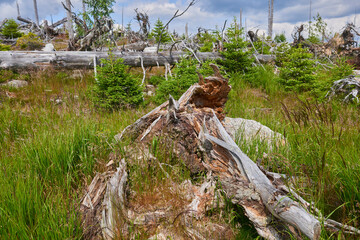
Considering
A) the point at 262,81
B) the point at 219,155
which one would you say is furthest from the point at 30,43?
the point at 219,155

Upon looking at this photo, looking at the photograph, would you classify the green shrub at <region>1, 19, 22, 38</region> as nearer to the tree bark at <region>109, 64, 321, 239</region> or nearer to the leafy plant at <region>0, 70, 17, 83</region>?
the leafy plant at <region>0, 70, 17, 83</region>

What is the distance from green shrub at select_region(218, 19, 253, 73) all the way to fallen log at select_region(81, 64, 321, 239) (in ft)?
16.3

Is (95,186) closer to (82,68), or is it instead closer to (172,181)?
(172,181)

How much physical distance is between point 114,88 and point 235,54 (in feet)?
15.7

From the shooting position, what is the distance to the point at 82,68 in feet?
29.1

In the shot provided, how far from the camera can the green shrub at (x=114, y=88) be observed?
20.0 ft

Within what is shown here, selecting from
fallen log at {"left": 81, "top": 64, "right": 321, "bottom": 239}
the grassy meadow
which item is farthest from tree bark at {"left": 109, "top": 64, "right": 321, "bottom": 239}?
the grassy meadow

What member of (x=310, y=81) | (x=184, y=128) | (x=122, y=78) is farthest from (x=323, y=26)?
(x=184, y=128)

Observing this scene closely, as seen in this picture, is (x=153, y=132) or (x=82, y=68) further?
(x=82, y=68)

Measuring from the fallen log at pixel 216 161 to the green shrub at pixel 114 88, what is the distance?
2.83 meters

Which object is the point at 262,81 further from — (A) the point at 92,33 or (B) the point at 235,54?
(A) the point at 92,33

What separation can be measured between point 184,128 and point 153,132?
0.50 metres

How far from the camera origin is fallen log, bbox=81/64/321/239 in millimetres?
1873

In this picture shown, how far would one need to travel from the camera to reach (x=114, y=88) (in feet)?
20.3
